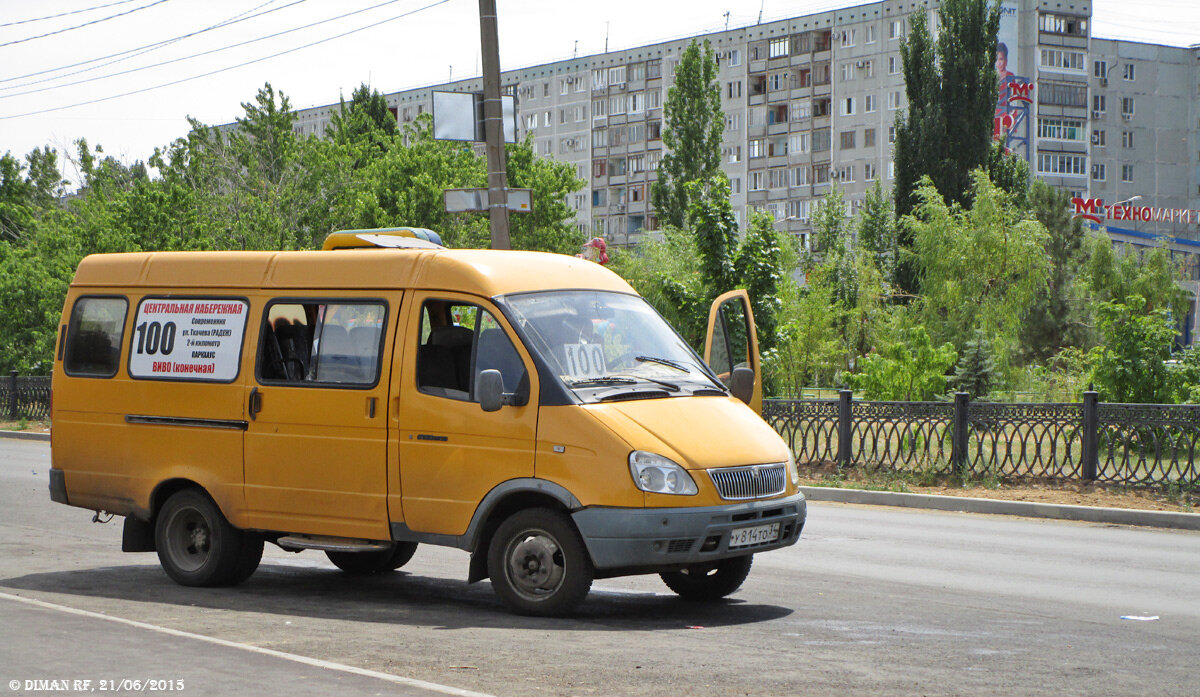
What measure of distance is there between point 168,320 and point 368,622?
3183 mm

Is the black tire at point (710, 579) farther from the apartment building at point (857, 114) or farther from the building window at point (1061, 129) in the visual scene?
the building window at point (1061, 129)

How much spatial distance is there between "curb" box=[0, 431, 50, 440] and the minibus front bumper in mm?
25240

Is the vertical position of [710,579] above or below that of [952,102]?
below

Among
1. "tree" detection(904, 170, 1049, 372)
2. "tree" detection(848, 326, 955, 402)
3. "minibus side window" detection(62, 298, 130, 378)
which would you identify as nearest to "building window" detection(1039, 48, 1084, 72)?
"tree" detection(904, 170, 1049, 372)

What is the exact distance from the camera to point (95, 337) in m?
10.3

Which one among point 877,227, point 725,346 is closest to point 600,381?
point 725,346

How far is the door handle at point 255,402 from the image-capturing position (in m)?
9.22

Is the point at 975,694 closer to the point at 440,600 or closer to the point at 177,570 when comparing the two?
the point at 440,600

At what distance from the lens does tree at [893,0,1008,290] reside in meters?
52.0

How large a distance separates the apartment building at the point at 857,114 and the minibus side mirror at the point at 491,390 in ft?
251

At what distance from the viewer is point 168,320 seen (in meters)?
9.88

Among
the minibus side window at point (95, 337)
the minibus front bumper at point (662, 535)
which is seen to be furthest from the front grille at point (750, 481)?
the minibus side window at point (95, 337)

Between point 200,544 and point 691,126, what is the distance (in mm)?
61820

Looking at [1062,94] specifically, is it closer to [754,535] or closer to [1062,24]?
[1062,24]
